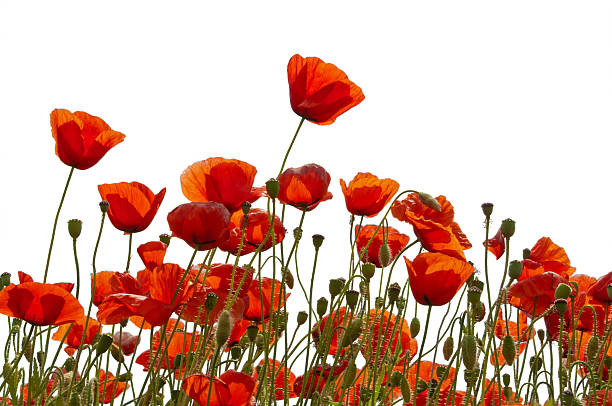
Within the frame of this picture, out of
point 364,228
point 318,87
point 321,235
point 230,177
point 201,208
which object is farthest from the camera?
point 364,228

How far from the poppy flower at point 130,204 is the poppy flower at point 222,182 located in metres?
0.12

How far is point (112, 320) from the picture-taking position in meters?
1.84

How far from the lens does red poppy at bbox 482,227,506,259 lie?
2.51 meters

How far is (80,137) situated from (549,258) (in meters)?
1.75

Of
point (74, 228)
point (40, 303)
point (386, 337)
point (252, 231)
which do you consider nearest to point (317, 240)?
point (252, 231)

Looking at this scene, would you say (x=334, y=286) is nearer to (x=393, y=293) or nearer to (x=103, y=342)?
(x=393, y=293)

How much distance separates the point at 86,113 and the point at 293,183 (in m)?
→ 0.70

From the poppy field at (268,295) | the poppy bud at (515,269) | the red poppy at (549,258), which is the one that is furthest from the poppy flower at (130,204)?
the red poppy at (549,258)

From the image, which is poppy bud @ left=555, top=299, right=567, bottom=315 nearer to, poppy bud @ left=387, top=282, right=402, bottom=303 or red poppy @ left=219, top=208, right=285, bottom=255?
poppy bud @ left=387, top=282, right=402, bottom=303

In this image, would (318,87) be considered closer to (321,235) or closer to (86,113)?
(321,235)

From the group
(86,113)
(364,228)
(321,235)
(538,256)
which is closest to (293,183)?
(321,235)

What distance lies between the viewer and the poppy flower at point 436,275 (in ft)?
6.66

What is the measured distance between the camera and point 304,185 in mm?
2182

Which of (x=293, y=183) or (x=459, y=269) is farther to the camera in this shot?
(x=293, y=183)
